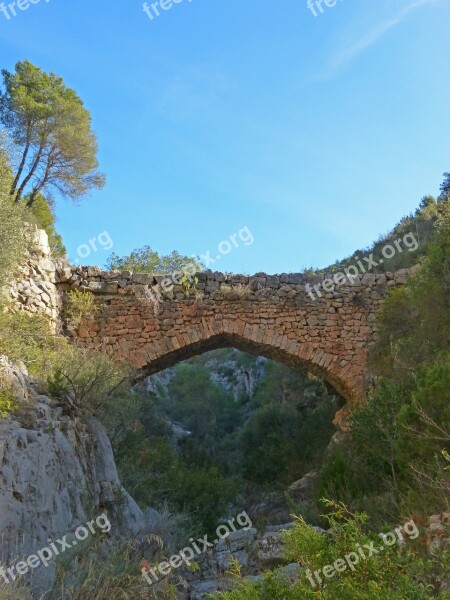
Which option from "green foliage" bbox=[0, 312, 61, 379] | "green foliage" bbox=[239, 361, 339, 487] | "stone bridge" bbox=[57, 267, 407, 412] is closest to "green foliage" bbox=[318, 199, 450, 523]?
"stone bridge" bbox=[57, 267, 407, 412]

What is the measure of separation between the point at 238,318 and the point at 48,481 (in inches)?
231

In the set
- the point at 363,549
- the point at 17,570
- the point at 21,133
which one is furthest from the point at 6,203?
the point at 21,133

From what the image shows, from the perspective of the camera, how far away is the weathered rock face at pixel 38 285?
832 centimetres

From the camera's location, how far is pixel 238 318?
392 inches

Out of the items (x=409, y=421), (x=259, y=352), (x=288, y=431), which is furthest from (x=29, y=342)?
(x=288, y=431)

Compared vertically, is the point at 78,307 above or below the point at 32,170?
below

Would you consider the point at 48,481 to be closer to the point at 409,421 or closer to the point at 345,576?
the point at 345,576

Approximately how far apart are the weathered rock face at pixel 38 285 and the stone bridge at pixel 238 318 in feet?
1.43

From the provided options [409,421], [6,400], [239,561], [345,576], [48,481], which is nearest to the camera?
[345,576]

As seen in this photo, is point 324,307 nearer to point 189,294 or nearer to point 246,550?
point 189,294

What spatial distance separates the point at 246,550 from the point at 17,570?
2861mm

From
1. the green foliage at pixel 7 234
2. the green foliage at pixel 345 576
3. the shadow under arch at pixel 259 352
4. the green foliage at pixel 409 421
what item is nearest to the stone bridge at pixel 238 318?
the shadow under arch at pixel 259 352

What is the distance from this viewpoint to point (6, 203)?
22.6 ft

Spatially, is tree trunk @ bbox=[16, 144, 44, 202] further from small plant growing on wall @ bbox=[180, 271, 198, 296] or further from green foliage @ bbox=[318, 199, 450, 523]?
green foliage @ bbox=[318, 199, 450, 523]
